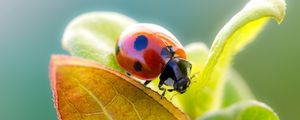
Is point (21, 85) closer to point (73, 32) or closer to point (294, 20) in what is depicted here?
point (294, 20)

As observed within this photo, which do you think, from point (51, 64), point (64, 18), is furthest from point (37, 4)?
point (51, 64)

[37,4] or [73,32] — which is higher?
[37,4]

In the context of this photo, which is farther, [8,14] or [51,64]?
[8,14]

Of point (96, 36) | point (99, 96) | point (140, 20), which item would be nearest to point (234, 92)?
point (96, 36)

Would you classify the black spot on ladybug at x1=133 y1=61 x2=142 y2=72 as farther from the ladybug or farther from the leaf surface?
the leaf surface

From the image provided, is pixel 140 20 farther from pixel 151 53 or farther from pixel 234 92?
→ pixel 151 53
